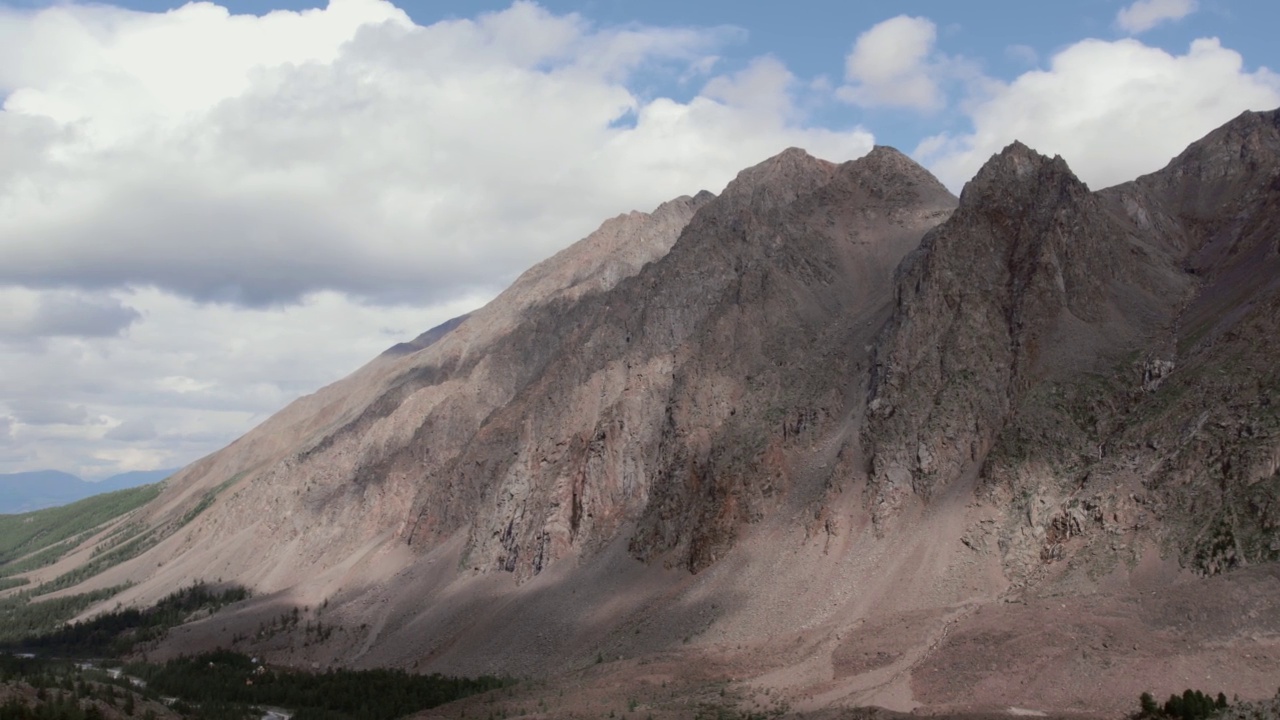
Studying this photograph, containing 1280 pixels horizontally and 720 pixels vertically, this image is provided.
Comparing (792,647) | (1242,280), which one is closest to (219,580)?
(792,647)

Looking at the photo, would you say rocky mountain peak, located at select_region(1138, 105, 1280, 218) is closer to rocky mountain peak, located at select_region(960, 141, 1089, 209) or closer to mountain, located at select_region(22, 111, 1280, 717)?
mountain, located at select_region(22, 111, 1280, 717)

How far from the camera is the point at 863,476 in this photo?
67.2 metres

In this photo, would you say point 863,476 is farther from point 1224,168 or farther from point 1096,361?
point 1224,168

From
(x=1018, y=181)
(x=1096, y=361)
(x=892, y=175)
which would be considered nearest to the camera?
(x=1096, y=361)

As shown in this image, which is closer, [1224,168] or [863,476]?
[863,476]

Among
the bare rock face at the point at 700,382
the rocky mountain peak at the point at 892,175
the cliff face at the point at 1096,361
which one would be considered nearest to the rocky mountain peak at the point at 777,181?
the bare rock face at the point at 700,382

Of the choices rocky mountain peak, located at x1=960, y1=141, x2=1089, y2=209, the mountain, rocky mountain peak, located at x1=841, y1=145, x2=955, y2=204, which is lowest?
the mountain

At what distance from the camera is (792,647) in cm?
5528

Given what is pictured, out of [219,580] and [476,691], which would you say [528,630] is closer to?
[476,691]

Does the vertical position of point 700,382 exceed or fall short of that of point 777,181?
it falls short

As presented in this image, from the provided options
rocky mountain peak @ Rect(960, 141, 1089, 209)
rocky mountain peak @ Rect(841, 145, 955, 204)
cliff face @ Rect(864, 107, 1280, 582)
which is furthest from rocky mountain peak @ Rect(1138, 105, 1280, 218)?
rocky mountain peak @ Rect(841, 145, 955, 204)

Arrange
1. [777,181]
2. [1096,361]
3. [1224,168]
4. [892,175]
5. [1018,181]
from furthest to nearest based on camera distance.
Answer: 1. [777,181]
2. [892,175]
3. [1224,168]
4. [1018,181]
5. [1096,361]

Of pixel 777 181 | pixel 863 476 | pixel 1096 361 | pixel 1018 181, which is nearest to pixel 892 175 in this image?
pixel 777 181

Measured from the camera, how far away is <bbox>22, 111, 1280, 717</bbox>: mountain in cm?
4928
